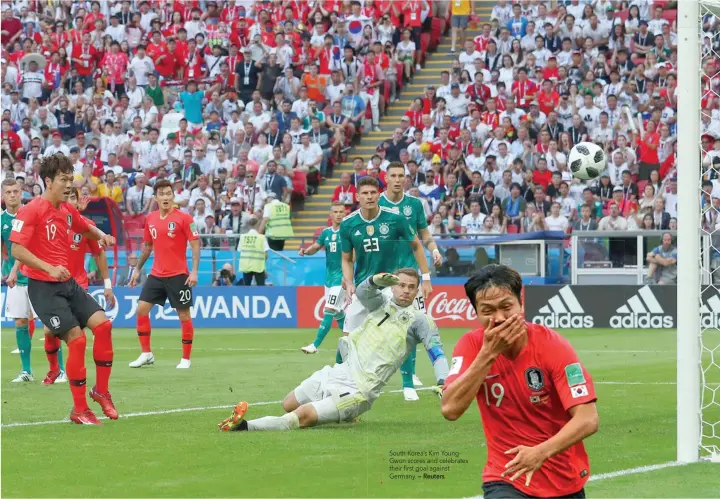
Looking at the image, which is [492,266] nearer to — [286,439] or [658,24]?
[286,439]

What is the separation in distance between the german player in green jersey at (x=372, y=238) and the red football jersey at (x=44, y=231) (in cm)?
297

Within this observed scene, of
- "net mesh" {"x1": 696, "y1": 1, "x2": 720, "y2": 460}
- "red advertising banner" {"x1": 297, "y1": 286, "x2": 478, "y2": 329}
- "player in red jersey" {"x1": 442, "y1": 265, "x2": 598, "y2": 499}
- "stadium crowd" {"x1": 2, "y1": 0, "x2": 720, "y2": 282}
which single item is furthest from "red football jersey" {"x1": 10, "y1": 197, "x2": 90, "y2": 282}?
"stadium crowd" {"x1": 2, "y1": 0, "x2": 720, "y2": 282}

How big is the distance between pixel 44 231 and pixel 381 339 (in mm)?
3211

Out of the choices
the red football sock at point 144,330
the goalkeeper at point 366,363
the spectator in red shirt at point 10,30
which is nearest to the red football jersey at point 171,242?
the red football sock at point 144,330

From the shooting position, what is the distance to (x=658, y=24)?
27.7 metres

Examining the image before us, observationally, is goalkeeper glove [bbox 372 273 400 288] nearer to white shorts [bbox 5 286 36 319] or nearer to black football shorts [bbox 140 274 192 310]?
white shorts [bbox 5 286 36 319]

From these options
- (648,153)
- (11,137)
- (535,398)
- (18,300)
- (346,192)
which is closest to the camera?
(535,398)

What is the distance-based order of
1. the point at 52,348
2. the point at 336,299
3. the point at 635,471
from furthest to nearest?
the point at 336,299, the point at 52,348, the point at 635,471

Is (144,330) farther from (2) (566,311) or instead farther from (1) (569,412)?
(1) (569,412)

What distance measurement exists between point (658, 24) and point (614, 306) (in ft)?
26.1

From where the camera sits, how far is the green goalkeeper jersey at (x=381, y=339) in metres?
10.0

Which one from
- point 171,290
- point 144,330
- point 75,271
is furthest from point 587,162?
point 75,271

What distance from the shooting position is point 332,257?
1759cm

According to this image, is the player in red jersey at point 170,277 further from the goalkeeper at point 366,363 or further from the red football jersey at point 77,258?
the goalkeeper at point 366,363
